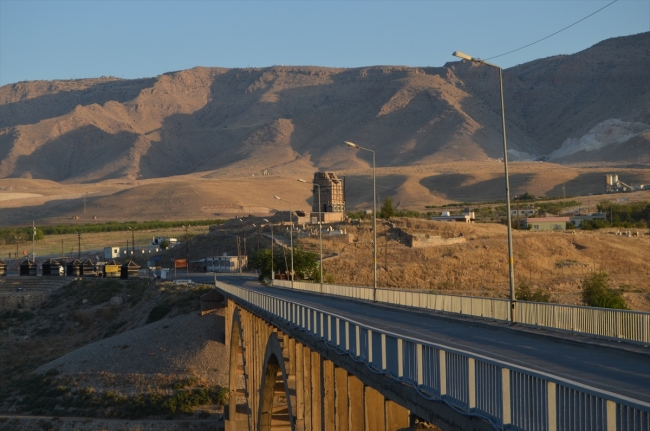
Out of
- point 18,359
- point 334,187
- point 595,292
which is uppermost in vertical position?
point 334,187

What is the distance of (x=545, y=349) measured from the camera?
16.0 m

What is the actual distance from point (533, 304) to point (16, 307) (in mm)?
55818

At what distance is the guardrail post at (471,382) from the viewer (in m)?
10.2

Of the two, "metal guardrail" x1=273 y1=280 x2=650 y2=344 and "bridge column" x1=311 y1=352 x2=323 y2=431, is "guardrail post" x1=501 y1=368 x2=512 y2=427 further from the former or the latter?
"bridge column" x1=311 y1=352 x2=323 y2=431

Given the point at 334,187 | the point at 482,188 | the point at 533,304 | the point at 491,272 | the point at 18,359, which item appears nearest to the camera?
the point at 533,304

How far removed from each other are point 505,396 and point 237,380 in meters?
35.6

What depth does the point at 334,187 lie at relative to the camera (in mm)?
109938

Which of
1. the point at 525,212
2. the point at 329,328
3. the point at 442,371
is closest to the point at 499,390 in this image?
the point at 442,371

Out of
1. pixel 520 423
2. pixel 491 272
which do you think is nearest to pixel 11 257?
pixel 491 272

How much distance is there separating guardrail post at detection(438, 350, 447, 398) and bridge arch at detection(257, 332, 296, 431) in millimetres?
14264

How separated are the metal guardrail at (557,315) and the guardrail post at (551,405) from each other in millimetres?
8722

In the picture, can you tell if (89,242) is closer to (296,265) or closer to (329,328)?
(296,265)

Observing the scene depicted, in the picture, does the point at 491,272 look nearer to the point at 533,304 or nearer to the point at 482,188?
the point at 533,304

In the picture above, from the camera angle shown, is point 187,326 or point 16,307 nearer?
point 187,326
